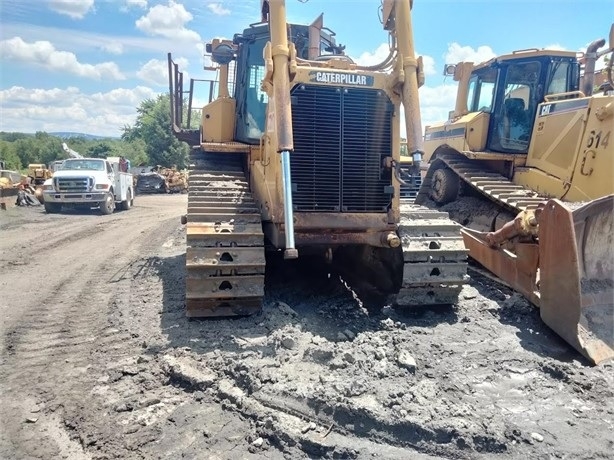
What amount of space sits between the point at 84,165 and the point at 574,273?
57.6 feet

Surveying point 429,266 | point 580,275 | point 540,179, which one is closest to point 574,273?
point 580,275

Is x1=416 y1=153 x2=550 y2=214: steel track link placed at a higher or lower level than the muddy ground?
higher

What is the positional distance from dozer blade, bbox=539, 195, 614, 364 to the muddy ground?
0.20m

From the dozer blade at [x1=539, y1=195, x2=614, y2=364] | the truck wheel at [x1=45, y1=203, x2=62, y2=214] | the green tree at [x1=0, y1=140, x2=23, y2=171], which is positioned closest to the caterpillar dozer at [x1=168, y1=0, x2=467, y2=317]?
the dozer blade at [x1=539, y1=195, x2=614, y2=364]

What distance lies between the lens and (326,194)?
5102 mm

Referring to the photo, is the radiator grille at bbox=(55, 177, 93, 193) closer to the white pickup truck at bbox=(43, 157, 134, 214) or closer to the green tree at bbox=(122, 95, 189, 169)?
the white pickup truck at bbox=(43, 157, 134, 214)

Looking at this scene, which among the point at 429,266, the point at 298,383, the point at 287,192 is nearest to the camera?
the point at 298,383

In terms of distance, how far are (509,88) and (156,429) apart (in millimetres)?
7762

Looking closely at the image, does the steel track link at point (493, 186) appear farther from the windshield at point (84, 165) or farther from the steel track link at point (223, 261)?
the windshield at point (84, 165)

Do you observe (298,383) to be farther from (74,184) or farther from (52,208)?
(52,208)

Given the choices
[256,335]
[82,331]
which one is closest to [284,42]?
[256,335]

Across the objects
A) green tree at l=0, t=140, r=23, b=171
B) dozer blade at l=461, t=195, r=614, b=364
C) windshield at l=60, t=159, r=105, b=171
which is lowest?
dozer blade at l=461, t=195, r=614, b=364

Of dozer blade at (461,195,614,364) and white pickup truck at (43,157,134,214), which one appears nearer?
dozer blade at (461,195,614,364)

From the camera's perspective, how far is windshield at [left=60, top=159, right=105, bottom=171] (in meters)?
18.0
